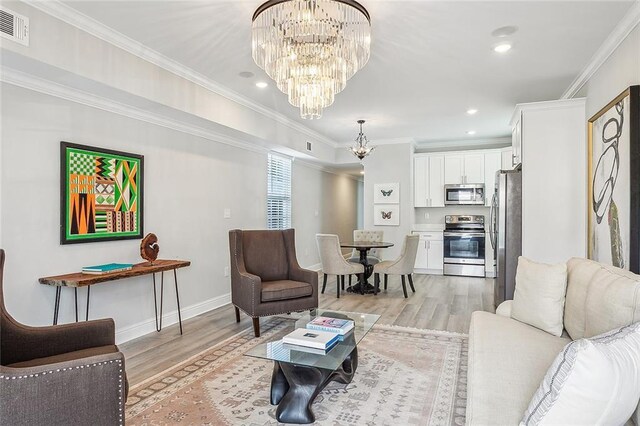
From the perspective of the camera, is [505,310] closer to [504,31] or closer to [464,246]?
[504,31]

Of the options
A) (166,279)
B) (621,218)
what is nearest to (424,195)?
(621,218)

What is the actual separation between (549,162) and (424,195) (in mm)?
3410

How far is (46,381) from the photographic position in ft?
4.60

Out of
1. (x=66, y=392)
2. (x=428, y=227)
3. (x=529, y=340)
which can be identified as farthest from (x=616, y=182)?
(x=428, y=227)

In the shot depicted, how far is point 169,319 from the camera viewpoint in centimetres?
407

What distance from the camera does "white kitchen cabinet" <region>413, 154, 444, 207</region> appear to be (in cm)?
730

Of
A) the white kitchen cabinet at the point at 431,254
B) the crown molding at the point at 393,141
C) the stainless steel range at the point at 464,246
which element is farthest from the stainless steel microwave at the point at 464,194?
the crown molding at the point at 393,141

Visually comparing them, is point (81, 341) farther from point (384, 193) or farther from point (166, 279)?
point (384, 193)

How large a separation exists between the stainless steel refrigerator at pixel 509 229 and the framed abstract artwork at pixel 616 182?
27.6 inches

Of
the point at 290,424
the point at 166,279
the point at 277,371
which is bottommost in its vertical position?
the point at 290,424

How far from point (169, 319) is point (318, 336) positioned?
94.3 inches

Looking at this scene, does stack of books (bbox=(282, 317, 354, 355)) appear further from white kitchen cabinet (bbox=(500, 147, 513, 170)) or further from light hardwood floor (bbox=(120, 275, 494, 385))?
white kitchen cabinet (bbox=(500, 147, 513, 170))

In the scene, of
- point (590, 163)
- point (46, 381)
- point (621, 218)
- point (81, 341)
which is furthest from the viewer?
point (590, 163)

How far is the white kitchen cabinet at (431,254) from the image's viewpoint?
7.20m
